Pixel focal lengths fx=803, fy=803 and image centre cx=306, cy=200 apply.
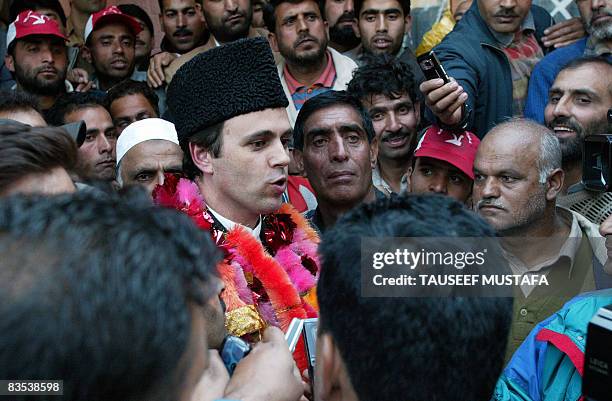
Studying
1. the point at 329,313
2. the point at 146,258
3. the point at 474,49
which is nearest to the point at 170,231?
the point at 146,258

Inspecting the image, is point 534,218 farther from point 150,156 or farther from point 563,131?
point 150,156

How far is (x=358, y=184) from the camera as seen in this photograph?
11.7ft

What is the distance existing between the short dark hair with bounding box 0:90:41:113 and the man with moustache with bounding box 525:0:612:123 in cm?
238

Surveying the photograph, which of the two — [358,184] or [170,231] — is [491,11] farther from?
[170,231]

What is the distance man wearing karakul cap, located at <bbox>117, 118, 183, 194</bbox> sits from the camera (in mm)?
3639

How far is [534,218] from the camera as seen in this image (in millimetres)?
3111

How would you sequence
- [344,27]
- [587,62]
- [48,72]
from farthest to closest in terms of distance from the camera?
[344,27]
[48,72]
[587,62]

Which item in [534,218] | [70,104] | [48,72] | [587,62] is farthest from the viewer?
[48,72]

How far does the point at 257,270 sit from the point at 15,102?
1501 millimetres

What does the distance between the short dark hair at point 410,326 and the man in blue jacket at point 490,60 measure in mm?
2109

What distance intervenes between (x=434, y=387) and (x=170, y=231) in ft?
1.79

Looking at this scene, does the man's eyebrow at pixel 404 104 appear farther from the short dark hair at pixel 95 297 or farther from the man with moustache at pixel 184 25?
the short dark hair at pixel 95 297

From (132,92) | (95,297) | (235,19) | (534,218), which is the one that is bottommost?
(534,218)

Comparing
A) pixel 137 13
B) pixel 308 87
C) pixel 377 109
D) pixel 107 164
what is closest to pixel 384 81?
pixel 377 109
